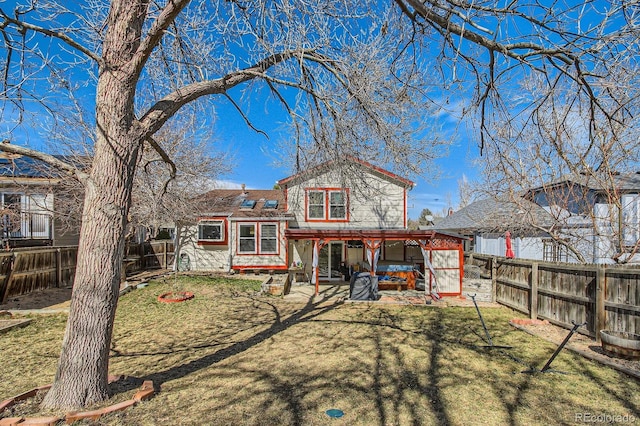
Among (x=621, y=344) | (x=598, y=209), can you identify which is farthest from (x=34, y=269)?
(x=598, y=209)

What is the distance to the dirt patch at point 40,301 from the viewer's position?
30.6 feet

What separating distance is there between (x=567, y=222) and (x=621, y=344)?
6.48 m

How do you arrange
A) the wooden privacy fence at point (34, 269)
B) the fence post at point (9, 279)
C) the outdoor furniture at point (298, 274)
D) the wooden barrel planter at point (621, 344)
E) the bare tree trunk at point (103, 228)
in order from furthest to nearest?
the outdoor furniture at point (298, 274) < the wooden privacy fence at point (34, 269) < the fence post at point (9, 279) < the wooden barrel planter at point (621, 344) < the bare tree trunk at point (103, 228)

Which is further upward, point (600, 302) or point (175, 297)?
point (600, 302)

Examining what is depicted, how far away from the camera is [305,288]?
13625 mm

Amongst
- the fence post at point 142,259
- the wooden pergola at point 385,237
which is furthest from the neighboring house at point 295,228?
the wooden pergola at point 385,237

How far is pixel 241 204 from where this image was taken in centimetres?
1767

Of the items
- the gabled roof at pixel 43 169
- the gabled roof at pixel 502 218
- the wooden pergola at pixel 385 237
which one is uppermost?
the gabled roof at pixel 43 169

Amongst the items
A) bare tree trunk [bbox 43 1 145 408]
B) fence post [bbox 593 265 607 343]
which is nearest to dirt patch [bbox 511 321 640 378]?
fence post [bbox 593 265 607 343]

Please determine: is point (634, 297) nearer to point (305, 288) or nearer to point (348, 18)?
point (348, 18)

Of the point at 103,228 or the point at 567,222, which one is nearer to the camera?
the point at 103,228

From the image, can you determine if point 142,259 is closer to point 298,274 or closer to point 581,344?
point 298,274

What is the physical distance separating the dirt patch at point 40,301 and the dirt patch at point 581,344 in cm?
1179

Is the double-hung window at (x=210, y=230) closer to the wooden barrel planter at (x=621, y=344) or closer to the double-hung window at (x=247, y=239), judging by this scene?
the double-hung window at (x=247, y=239)
